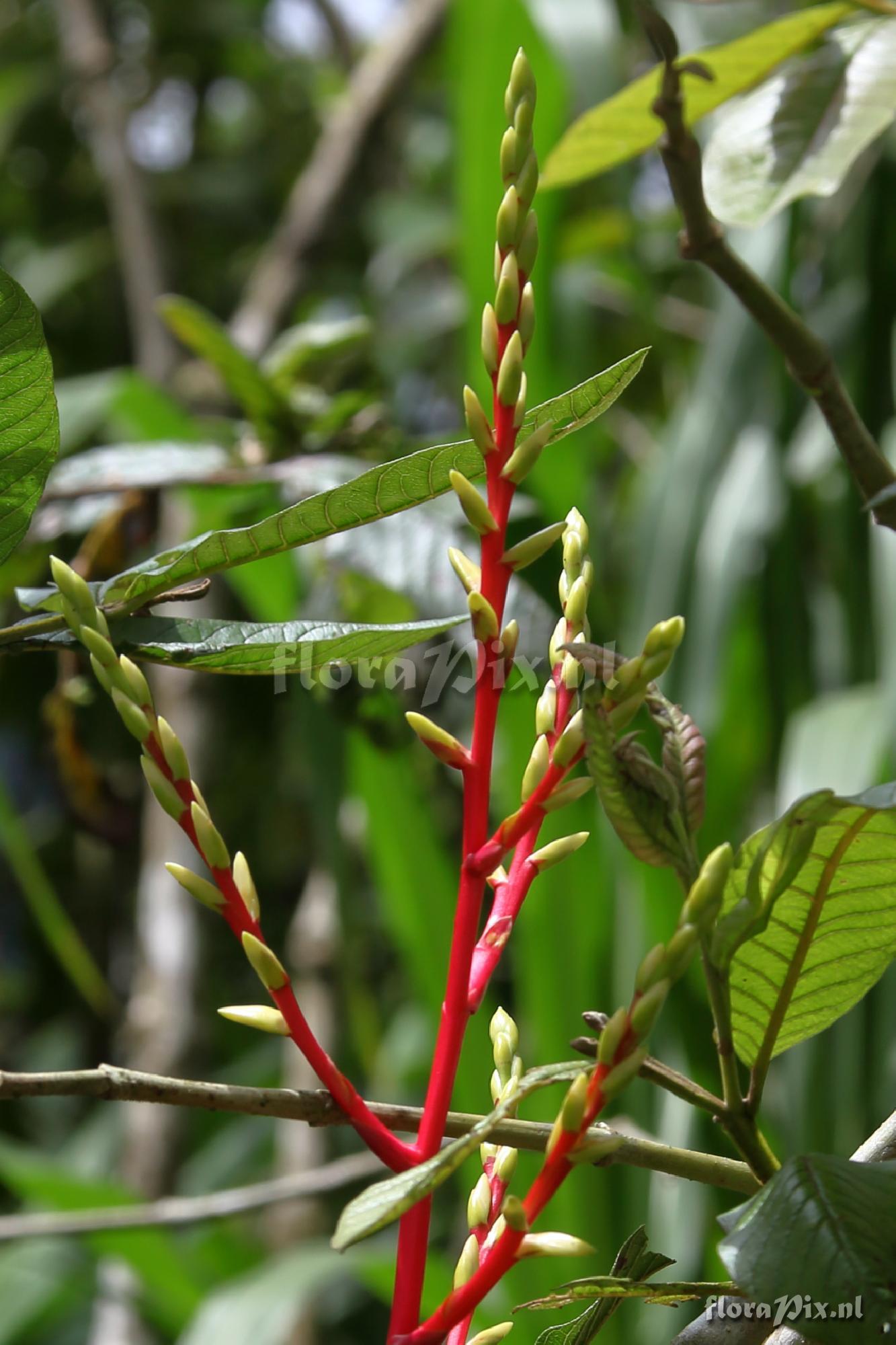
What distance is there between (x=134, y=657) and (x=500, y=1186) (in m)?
0.11

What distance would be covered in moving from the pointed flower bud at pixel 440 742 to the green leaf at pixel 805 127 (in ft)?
0.61

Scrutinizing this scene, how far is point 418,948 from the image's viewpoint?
0.70 meters

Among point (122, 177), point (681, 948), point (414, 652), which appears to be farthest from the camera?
point (122, 177)

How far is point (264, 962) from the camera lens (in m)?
0.16

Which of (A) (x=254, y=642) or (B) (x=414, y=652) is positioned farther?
(B) (x=414, y=652)

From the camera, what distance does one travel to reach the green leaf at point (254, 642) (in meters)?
0.20

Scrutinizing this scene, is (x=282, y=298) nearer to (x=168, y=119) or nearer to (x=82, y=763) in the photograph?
(x=82, y=763)

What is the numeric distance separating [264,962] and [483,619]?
5 cm

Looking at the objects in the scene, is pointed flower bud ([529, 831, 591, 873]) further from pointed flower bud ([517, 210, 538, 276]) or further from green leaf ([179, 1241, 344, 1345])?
green leaf ([179, 1241, 344, 1345])

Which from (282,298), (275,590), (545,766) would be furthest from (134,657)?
(282,298)

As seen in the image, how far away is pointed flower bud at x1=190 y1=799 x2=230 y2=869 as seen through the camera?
0.52 feet

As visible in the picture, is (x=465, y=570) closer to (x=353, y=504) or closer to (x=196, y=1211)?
(x=353, y=504)

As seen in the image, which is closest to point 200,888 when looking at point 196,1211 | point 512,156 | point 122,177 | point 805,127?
point 512,156

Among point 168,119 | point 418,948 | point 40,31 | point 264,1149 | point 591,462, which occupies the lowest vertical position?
point 264,1149
